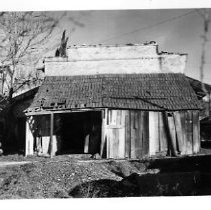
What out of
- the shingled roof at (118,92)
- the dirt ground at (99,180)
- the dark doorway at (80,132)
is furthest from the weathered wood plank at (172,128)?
the dark doorway at (80,132)

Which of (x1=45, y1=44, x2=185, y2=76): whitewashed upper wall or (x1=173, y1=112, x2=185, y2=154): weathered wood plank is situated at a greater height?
(x1=45, y1=44, x2=185, y2=76): whitewashed upper wall

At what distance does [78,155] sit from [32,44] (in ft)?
25.7

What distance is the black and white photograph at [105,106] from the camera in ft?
31.2

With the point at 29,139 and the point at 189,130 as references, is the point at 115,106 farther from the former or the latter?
the point at 29,139

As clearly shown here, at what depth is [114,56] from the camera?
17.5 meters

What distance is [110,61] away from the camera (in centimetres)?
1745

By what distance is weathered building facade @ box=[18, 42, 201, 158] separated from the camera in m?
14.6

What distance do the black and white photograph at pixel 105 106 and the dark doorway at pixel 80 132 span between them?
0.05m

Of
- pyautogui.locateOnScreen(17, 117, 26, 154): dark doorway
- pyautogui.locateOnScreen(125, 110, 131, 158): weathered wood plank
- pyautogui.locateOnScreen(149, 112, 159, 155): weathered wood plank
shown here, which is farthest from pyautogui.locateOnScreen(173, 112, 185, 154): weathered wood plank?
pyautogui.locateOnScreen(17, 117, 26, 154): dark doorway

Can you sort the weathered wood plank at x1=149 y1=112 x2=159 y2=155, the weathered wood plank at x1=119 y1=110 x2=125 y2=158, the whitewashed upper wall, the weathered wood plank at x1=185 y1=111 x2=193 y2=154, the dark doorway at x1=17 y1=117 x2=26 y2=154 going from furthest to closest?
the dark doorway at x1=17 y1=117 x2=26 y2=154, the whitewashed upper wall, the weathered wood plank at x1=185 y1=111 x2=193 y2=154, the weathered wood plank at x1=149 y1=112 x2=159 y2=155, the weathered wood plank at x1=119 y1=110 x2=125 y2=158

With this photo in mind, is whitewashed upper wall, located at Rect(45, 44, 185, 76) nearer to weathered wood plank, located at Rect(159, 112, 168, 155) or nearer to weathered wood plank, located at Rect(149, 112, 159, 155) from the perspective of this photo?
weathered wood plank, located at Rect(149, 112, 159, 155)

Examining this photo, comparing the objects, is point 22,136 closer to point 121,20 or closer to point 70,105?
point 70,105

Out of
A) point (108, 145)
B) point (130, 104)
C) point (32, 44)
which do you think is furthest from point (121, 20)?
point (32, 44)

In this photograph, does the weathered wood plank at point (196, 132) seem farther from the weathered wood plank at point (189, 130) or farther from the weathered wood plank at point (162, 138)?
the weathered wood plank at point (162, 138)
